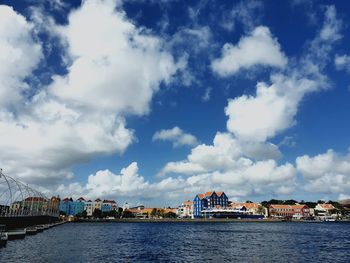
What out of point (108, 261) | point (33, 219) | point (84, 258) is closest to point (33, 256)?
point (84, 258)

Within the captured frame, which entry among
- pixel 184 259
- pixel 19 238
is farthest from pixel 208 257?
pixel 19 238

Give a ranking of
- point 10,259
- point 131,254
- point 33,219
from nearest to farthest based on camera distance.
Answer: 1. point 10,259
2. point 131,254
3. point 33,219

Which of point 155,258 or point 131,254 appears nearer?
point 155,258

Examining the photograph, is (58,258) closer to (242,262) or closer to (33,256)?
(33,256)

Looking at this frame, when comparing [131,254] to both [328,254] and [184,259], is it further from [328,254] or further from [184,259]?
[328,254]

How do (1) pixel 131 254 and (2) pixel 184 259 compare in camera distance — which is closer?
(2) pixel 184 259

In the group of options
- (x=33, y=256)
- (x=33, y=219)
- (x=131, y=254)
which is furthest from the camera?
(x=33, y=219)

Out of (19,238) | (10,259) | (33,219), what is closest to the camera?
(10,259)

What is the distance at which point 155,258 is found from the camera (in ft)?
174

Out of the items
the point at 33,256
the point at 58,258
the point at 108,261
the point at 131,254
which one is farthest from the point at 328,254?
the point at 33,256

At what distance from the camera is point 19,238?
3204 inches

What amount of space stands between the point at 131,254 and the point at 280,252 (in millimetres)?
25536

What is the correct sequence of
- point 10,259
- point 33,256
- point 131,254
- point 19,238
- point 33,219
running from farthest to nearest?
point 33,219, point 19,238, point 131,254, point 33,256, point 10,259

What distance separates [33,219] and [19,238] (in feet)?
154
